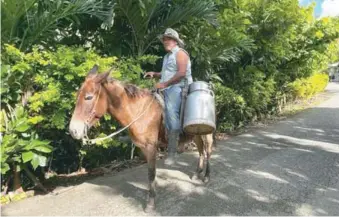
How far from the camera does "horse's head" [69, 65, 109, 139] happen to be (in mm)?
4301

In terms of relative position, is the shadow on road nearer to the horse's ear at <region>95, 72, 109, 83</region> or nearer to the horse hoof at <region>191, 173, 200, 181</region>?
the horse hoof at <region>191, 173, 200, 181</region>

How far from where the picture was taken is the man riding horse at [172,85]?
16.5 ft

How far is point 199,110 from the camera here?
4.89 m

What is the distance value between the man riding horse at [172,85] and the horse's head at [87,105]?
92 centimetres

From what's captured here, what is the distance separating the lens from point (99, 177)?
21.4ft

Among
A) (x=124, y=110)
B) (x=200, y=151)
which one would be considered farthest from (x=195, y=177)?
(x=124, y=110)

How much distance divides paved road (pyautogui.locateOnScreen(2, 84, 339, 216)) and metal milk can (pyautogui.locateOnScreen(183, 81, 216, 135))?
3.42 ft

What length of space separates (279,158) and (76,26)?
4549 mm

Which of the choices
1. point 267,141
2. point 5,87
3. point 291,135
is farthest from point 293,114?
point 5,87

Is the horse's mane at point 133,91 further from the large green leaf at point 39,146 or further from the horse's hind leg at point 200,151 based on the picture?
the horse's hind leg at point 200,151

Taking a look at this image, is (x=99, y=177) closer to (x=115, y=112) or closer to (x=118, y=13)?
(x=115, y=112)

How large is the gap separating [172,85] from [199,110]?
530 millimetres

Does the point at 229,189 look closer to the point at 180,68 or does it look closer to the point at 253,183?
the point at 253,183

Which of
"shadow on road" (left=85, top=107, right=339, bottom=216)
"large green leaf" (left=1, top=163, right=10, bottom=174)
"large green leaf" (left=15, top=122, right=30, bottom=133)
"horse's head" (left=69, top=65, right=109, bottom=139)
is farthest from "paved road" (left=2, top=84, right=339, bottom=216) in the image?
"horse's head" (left=69, top=65, right=109, bottom=139)
